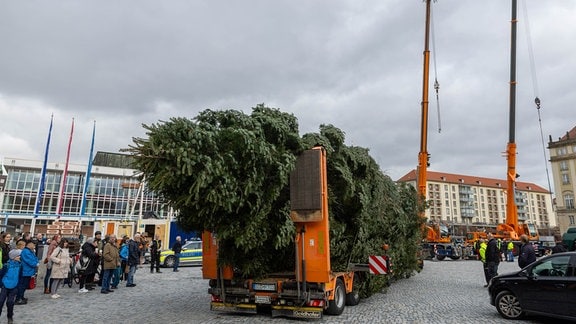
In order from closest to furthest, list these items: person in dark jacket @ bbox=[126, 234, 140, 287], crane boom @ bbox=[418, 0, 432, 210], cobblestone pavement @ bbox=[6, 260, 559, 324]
Result: cobblestone pavement @ bbox=[6, 260, 559, 324] → person in dark jacket @ bbox=[126, 234, 140, 287] → crane boom @ bbox=[418, 0, 432, 210]

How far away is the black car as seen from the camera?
24.9 feet

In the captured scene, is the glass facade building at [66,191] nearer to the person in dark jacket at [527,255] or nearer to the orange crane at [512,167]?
the orange crane at [512,167]

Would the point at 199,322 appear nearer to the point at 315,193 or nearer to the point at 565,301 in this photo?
the point at 315,193

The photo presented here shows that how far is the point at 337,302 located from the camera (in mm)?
8789

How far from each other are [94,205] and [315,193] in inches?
2296

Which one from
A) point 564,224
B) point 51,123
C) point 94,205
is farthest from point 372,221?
point 564,224

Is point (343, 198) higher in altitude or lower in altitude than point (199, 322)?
higher

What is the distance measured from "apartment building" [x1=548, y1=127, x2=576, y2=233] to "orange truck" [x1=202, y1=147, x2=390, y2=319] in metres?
90.8

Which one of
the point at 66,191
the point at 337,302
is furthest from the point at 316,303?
the point at 66,191

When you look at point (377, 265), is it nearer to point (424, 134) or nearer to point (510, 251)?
point (424, 134)

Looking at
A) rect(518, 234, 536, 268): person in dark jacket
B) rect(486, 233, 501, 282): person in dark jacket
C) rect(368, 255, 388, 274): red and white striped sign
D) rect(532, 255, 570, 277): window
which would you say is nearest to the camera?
rect(532, 255, 570, 277): window

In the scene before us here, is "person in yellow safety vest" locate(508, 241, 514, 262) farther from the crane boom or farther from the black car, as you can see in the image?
the black car

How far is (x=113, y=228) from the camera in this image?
35500mm

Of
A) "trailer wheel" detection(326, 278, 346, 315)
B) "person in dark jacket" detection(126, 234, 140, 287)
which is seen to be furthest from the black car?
"person in dark jacket" detection(126, 234, 140, 287)
